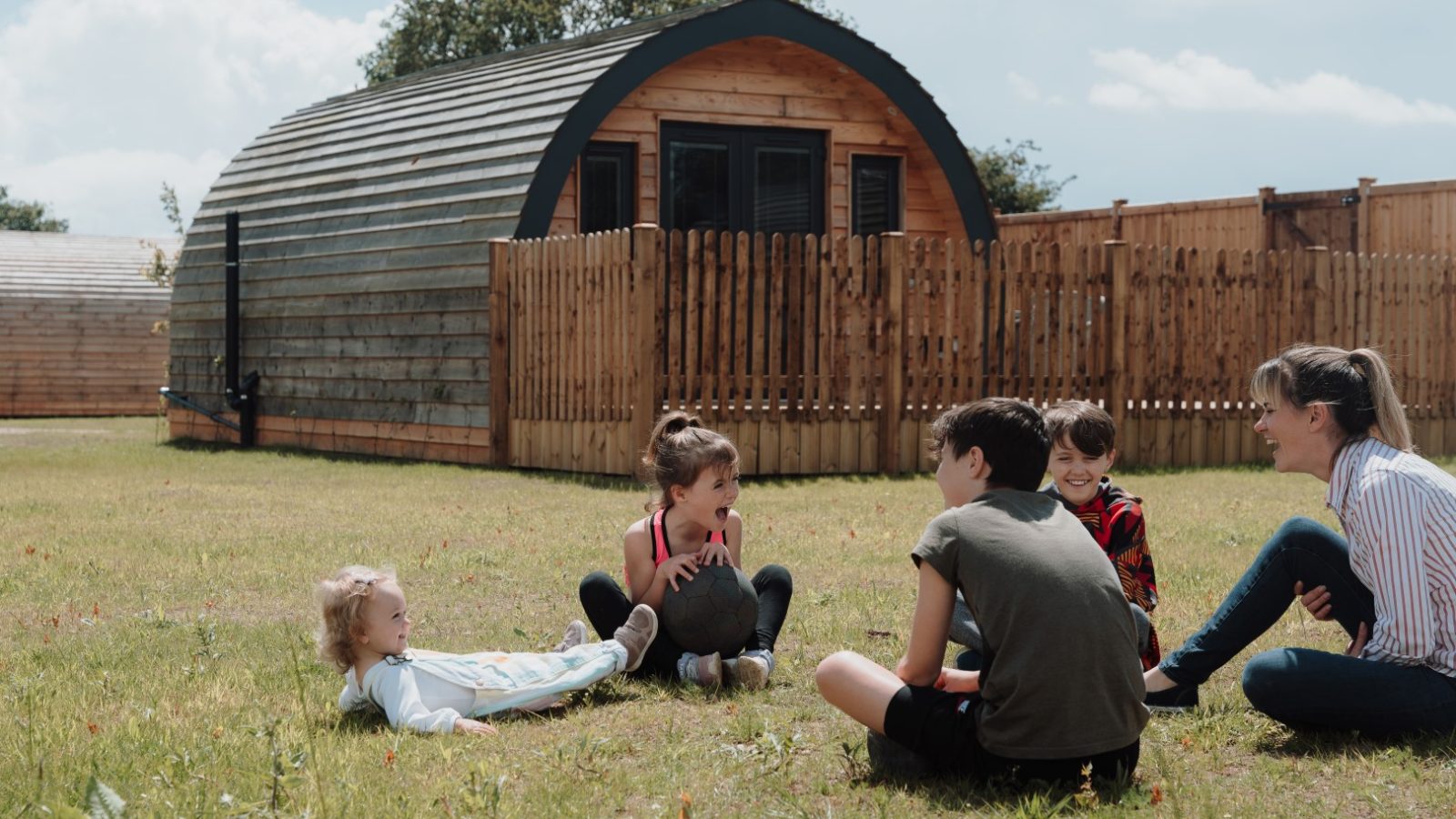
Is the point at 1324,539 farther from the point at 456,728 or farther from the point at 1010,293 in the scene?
the point at 1010,293

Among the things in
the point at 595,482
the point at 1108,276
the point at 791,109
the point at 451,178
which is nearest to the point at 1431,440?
the point at 1108,276

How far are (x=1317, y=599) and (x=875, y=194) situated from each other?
1479cm

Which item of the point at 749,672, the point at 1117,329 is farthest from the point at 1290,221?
the point at 749,672

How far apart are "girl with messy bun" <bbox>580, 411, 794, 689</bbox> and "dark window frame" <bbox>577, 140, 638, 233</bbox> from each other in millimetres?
11937

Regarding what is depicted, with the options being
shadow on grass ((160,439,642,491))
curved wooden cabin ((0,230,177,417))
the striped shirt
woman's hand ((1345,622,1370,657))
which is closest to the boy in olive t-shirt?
the striped shirt

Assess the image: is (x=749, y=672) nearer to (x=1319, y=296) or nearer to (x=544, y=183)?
(x=544, y=183)

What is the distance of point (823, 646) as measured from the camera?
650 cm

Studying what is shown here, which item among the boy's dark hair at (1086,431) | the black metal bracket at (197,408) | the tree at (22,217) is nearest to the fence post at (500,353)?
the black metal bracket at (197,408)

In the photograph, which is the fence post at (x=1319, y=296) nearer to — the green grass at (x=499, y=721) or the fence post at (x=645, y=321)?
the green grass at (x=499, y=721)

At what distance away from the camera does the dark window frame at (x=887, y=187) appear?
1938 centimetres

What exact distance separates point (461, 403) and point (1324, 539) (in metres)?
13.0

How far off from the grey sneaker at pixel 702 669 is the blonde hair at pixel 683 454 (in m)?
0.57

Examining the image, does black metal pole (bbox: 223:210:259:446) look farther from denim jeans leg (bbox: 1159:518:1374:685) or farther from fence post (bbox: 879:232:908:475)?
denim jeans leg (bbox: 1159:518:1374:685)

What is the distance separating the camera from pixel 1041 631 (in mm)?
4160
